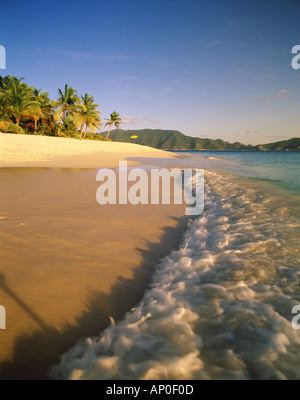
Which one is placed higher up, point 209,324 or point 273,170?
point 273,170

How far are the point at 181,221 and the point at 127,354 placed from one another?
2702 mm

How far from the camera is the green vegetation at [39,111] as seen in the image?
25438mm

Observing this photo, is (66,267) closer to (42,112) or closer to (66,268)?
(66,268)

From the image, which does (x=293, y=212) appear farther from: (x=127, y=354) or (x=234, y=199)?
(x=127, y=354)

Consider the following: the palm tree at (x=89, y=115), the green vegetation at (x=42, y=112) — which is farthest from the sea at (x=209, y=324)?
the palm tree at (x=89, y=115)

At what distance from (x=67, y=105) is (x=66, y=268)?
36.5 meters

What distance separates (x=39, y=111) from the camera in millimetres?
27500

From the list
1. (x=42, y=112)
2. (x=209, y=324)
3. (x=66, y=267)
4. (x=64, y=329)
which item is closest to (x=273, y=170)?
(x=209, y=324)

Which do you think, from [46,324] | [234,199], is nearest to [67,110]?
[234,199]

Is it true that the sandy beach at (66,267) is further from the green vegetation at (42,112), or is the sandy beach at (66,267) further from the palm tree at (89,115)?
the palm tree at (89,115)

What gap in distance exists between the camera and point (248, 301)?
67.5 inches

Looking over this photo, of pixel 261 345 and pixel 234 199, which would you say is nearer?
pixel 261 345
